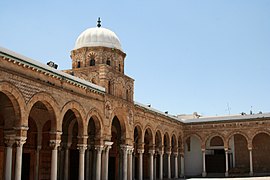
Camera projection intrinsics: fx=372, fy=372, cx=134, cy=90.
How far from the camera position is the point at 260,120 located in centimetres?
3155

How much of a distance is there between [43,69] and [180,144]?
66.6ft

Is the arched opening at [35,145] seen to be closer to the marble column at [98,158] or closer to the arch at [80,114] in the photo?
the arch at [80,114]

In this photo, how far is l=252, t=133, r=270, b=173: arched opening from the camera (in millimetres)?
32750

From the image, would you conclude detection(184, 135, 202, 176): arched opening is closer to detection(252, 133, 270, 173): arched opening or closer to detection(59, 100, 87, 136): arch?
detection(252, 133, 270, 173): arched opening

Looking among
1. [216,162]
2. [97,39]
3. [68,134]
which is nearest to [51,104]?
[68,134]

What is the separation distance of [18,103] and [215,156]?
2539 centimetres

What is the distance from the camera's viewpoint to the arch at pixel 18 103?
45.1 ft

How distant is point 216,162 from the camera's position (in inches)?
1400

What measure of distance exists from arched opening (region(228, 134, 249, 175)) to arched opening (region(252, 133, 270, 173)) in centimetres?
78

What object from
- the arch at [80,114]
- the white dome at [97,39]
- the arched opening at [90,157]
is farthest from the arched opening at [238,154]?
the arch at [80,114]

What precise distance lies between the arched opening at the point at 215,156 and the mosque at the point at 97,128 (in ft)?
0.30

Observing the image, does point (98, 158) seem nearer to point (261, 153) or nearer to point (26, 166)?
point (26, 166)

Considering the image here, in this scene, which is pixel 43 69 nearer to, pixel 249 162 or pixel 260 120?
pixel 260 120

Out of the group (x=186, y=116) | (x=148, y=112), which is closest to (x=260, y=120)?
(x=148, y=112)
